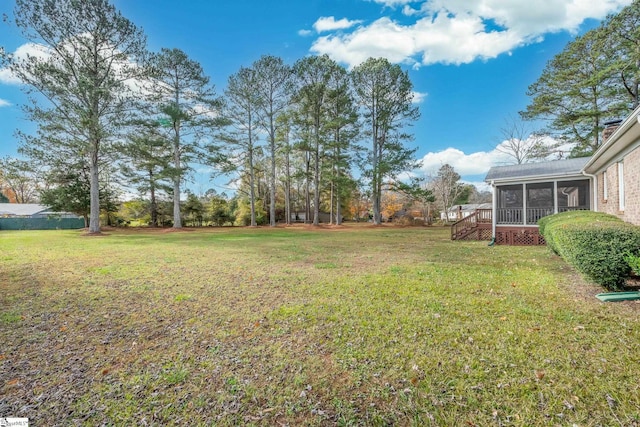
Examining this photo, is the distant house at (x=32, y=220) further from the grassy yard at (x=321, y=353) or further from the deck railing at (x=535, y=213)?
the deck railing at (x=535, y=213)

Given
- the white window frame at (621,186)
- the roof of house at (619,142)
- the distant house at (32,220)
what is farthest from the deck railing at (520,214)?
the distant house at (32,220)

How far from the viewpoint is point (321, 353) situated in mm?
2895

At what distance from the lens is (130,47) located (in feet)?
60.1

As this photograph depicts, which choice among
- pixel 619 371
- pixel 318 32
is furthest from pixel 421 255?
pixel 318 32

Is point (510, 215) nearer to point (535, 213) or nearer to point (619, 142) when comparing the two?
point (535, 213)

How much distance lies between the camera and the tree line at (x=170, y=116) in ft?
55.3

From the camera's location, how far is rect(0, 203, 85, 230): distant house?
29.6m

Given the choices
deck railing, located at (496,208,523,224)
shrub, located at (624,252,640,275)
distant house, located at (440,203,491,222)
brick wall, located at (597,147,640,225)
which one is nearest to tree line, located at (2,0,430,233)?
deck railing, located at (496,208,523,224)

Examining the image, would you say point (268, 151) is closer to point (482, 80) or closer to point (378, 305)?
point (482, 80)

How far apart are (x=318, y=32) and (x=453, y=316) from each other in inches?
667

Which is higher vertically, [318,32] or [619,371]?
[318,32]

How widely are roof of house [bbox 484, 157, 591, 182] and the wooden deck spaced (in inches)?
78.7

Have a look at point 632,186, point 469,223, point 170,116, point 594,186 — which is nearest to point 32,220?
point 170,116

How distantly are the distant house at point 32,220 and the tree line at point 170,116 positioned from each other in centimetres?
716
